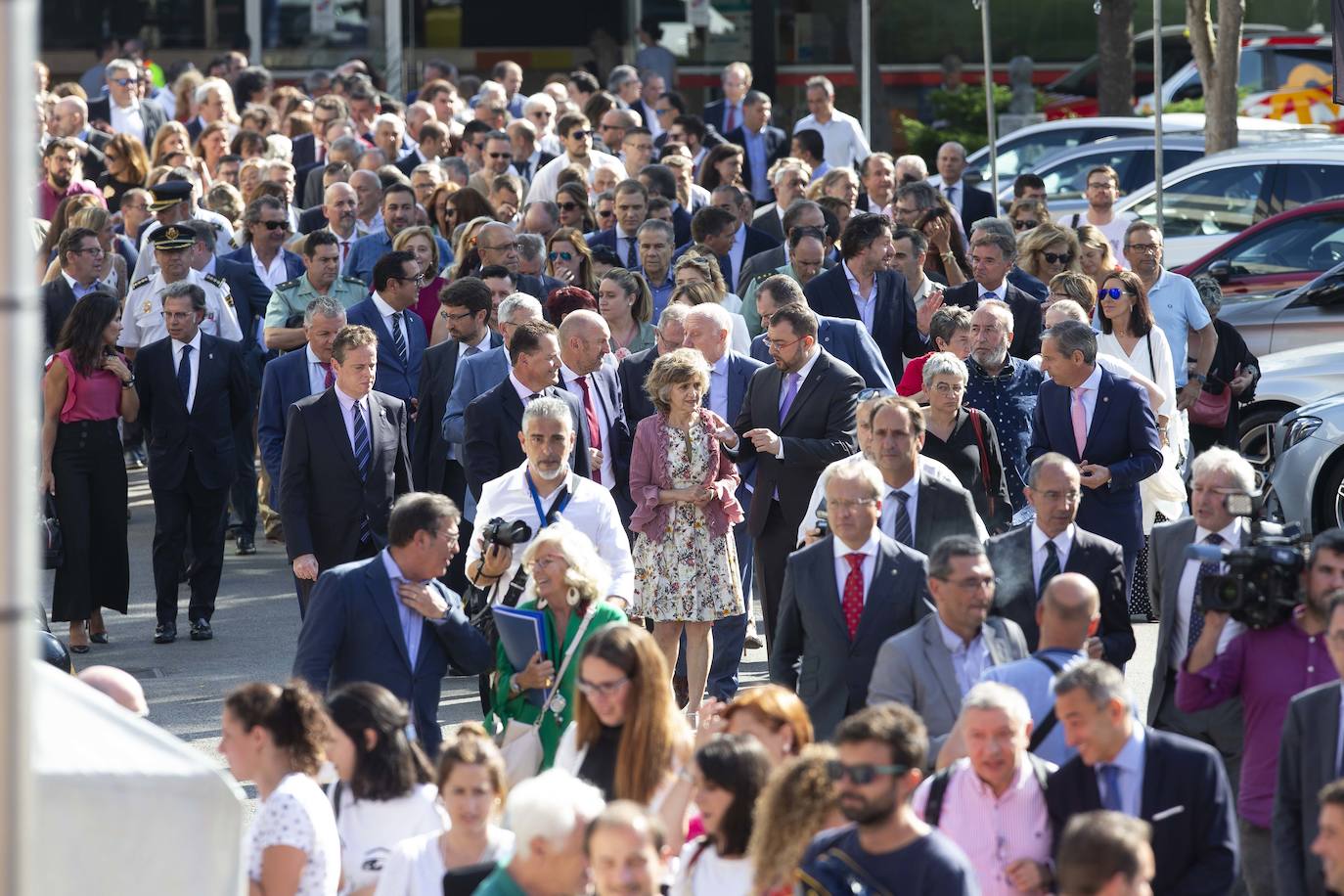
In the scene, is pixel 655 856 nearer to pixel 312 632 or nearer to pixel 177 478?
pixel 312 632

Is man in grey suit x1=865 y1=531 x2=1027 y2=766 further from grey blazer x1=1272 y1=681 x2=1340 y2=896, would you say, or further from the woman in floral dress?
the woman in floral dress

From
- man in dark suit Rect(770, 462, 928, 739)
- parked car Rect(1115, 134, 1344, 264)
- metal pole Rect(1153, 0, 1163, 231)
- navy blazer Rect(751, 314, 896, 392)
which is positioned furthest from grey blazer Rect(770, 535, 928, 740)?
parked car Rect(1115, 134, 1344, 264)

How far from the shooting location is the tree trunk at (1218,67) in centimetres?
1984

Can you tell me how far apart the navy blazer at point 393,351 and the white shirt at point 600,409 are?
1568mm

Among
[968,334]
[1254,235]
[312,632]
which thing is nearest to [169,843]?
[312,632]

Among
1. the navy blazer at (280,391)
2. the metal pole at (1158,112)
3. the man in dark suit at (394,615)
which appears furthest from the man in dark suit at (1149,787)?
the metal pole at (1158,112)

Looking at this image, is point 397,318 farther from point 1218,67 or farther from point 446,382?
point 1218,67

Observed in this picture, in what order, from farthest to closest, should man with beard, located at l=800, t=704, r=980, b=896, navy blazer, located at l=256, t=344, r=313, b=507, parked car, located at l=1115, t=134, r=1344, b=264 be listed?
1. parked car, located at l=1115, t=134, r=1344, b=264
2. navy blazer, located at l=256, t=344, r=313, b=507
3. man with beard, located at l=800, t=704, r=980, b=896

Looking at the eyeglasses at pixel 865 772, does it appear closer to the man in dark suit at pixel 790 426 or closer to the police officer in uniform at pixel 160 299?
the man in dark suit at pixel 790 426

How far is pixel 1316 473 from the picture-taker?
1269 centimetres

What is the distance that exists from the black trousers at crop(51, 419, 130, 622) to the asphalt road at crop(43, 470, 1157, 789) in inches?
13.0

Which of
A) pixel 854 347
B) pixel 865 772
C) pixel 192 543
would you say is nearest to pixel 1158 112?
pixel 854 347

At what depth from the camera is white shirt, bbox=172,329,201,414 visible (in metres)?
12.2

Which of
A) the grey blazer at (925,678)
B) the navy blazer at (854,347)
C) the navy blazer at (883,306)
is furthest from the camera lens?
the navy blazer at (883,306)
